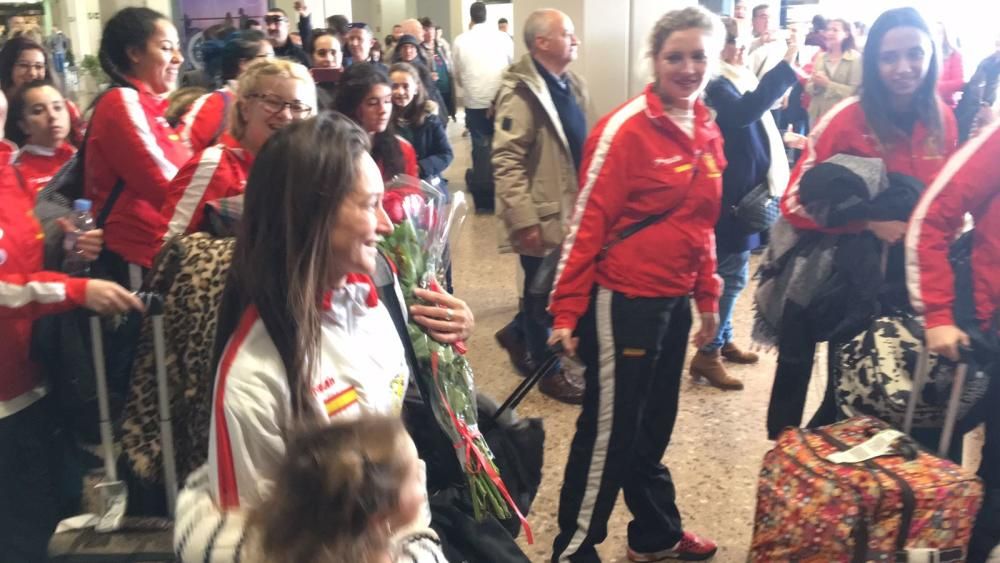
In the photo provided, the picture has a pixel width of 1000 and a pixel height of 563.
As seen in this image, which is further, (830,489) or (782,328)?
(782,328)

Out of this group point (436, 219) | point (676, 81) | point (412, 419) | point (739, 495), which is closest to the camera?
point (412, 419)

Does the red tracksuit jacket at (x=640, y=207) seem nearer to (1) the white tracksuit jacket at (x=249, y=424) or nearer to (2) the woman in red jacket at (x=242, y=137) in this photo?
(2) the woman in red jacket at (x=242, y=137)

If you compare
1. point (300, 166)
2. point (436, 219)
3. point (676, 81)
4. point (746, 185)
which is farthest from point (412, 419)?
point (746, 185)

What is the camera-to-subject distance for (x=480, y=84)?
7480 mm

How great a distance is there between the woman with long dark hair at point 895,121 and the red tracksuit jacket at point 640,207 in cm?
33

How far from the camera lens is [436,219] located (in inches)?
68.4

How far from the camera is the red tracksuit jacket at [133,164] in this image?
2.47 m

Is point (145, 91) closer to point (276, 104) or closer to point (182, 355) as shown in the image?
point (276, 104)

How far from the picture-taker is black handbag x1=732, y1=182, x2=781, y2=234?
3.53 meters

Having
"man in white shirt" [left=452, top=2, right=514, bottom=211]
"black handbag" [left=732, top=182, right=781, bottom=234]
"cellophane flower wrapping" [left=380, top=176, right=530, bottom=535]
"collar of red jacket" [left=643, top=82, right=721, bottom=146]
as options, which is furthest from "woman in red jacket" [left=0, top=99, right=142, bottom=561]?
"man in white shirt" [left=452, top=2, right=514, bottom=211]

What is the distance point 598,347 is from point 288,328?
4.17 ft

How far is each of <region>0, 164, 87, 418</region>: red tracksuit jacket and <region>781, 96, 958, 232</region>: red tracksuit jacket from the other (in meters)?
1.93

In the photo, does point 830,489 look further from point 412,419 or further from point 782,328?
point 412,419

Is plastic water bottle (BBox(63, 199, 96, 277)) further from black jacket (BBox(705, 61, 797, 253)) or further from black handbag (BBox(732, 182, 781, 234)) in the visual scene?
black handbag (BBox(732, 182, 781, 234))
